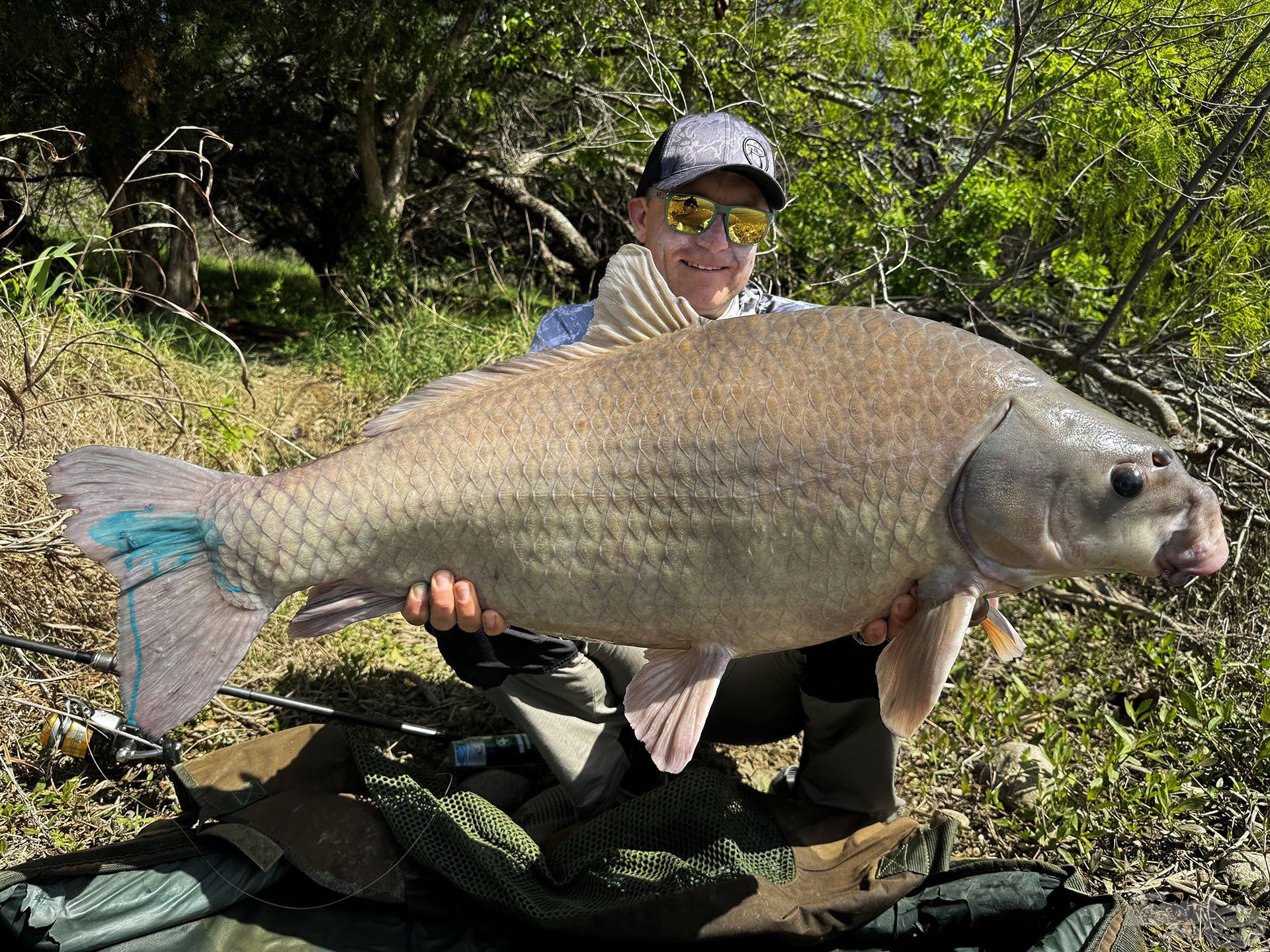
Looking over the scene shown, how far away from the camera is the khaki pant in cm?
247

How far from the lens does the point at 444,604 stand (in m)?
1.83

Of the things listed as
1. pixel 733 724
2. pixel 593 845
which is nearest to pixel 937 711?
pixel 733 724

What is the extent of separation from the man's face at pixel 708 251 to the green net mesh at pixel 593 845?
136 centimetres

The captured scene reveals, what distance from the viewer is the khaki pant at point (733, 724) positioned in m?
2.47

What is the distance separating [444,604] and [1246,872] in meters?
2.37

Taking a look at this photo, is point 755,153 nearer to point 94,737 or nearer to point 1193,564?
point 1193,564

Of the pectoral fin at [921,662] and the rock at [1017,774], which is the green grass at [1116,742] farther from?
the pectoral fin at [921,662]

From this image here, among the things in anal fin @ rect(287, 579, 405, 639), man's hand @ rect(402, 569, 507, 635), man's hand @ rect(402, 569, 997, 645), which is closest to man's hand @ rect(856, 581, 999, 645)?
man's hand @ rect(402, 569, 997, 645)

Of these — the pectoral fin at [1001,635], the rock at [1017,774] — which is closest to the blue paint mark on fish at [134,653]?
the pectoral fin at [1001,635]

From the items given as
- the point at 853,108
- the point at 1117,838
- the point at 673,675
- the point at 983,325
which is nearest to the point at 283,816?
the point at 673,675

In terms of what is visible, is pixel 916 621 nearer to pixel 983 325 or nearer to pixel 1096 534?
pixel 1096 534

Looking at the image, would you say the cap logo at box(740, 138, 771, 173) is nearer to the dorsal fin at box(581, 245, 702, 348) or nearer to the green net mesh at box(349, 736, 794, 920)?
the dorsal fin at box(581, 245, 702, 348)

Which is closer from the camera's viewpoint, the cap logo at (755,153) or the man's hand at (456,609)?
the man's hand at (456,609)

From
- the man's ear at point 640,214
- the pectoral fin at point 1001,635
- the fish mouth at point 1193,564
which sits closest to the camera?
the fish mouth at point 1193,564
